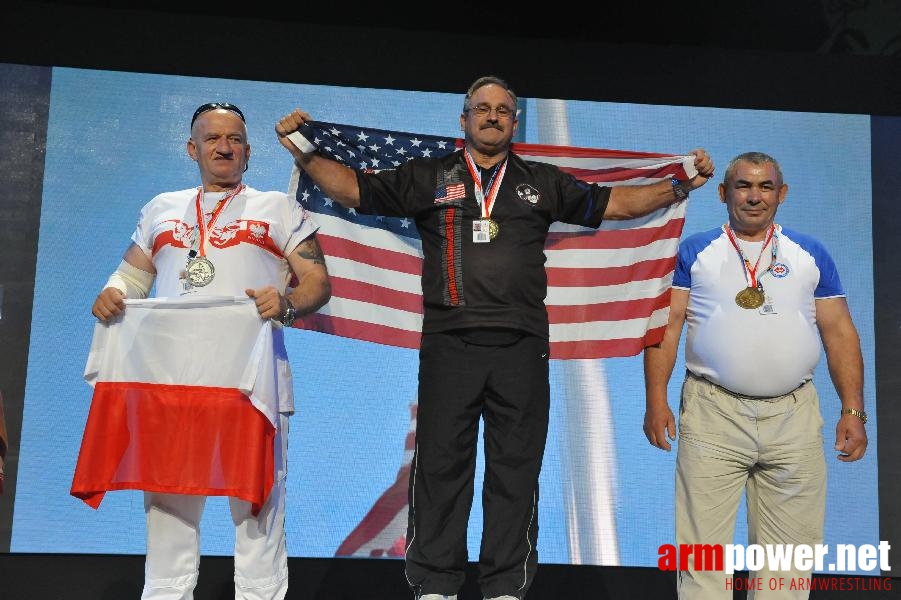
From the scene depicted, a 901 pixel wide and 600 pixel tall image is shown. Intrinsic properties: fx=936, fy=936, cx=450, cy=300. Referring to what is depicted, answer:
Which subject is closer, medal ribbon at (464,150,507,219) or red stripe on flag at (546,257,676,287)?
medal ribbon at (464,150,507,219)

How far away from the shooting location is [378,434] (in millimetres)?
4508

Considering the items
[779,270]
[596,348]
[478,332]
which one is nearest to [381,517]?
[596,348]

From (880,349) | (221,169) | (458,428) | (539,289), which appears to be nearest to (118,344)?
(221,169)

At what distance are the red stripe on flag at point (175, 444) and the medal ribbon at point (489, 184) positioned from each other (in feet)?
3.13

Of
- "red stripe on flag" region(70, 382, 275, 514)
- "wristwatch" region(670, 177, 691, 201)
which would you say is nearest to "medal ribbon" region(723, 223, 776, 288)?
"wristwatch" region(670, 177, 691, 201)

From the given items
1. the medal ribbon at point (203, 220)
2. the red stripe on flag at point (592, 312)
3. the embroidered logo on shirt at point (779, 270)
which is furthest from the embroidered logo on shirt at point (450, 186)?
the embroidered logo on shirt at point (779, 270)

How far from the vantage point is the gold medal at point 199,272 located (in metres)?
2.90

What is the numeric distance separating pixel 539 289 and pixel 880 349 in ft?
8.58

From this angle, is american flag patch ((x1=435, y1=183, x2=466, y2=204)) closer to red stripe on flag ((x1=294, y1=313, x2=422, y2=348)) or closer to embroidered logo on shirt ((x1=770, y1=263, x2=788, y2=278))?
red stripe on flag ((x1=294, y1=313, x2=422, y2=348))

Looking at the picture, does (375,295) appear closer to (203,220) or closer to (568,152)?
(203,220)

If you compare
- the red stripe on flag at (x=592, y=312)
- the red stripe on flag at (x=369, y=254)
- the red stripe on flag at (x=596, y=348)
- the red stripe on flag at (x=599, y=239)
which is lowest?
the red stripe on flag at (x=596, y=348)

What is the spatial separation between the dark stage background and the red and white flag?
1.55 metres

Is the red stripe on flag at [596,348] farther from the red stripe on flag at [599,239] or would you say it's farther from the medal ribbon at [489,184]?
the medal ribbon at [489,184]

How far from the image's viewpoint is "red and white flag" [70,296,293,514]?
277 cm
